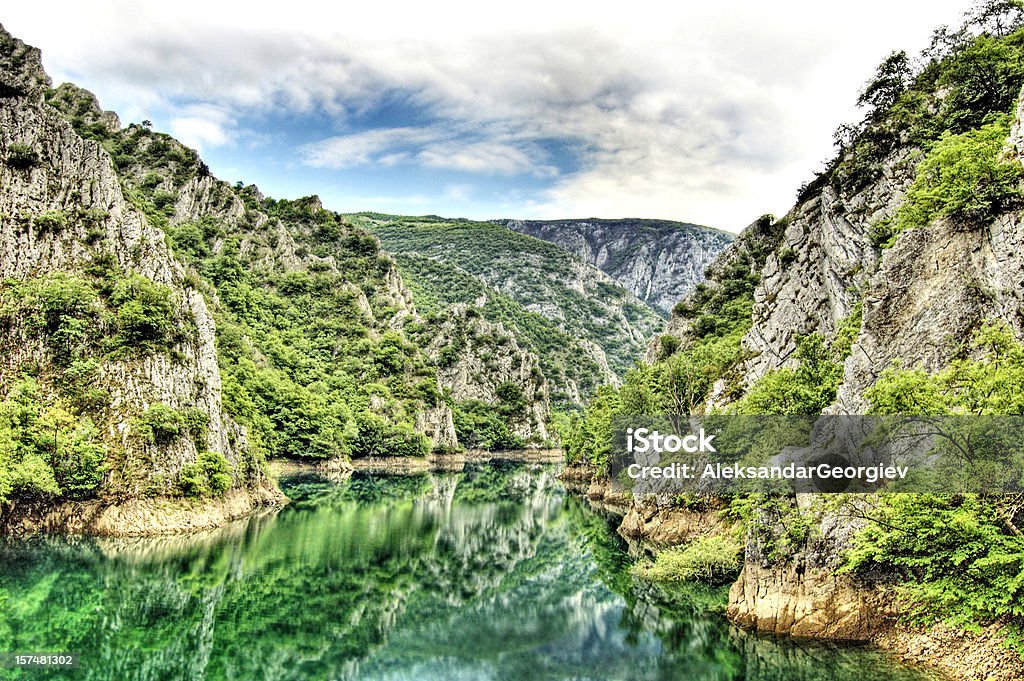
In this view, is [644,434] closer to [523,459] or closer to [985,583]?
[985,583]

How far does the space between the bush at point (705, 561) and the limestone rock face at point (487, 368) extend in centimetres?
12554

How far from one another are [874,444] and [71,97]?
14431 cm

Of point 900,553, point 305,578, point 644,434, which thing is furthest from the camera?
point 644,434

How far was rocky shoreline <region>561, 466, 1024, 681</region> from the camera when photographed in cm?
1649

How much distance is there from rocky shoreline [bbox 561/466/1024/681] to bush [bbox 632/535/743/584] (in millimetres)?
3034

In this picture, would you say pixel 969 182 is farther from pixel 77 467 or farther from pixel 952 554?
pixel 77 467

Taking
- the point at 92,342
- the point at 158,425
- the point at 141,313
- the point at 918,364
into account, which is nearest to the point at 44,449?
the point at 158,425

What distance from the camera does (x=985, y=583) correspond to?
53.2 feet

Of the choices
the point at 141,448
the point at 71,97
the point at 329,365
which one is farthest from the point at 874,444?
the point at 71,97

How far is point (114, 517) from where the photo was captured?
3838 cm

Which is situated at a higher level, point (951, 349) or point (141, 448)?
point (951, 349)

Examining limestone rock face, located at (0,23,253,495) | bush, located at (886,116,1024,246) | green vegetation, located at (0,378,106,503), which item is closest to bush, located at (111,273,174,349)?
limestone rock face, located at (0,23,253,495)

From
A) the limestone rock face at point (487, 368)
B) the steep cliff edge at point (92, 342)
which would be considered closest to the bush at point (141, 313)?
the steep cliff edge at point (92, 342)

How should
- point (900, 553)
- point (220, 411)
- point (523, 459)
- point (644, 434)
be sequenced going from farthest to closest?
point (523, 459) → point (220, 411) → point (644, 434) → point (900, 553)
